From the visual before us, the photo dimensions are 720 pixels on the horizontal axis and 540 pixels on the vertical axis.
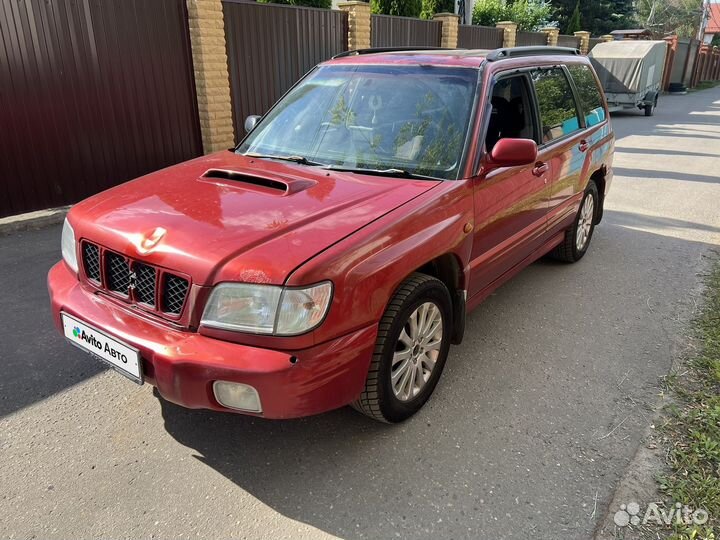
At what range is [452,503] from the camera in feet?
8.03

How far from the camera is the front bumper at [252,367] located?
2.21 m

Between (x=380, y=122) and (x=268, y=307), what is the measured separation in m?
1.65

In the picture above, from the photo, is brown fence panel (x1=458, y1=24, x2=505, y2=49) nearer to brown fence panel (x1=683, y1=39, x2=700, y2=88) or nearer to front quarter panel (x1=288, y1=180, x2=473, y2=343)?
front quarter panel (x1=288, y1=180, x2=473, y2=343)

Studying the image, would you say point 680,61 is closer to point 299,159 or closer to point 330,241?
point 299,159

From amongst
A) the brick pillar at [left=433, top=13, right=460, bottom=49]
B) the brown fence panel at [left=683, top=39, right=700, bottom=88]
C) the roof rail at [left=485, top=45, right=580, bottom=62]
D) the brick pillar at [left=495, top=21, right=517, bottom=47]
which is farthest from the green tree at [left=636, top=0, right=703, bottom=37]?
the roof rail at [left=485, top=45, right=580, bottom=62]

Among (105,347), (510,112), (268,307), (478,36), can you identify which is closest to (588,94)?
(510,112)

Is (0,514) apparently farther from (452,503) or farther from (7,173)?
(7,173)

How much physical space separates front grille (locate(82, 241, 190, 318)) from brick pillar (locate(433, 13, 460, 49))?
12932 millimetres

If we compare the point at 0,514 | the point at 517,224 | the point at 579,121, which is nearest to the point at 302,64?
the point at 579,121

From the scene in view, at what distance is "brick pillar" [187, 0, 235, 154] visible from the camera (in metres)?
7.91

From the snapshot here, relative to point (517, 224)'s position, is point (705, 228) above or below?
below

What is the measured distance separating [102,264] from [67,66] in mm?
5281

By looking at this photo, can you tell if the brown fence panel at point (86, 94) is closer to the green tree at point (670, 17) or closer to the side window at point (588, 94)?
the side window at point (588, 94)

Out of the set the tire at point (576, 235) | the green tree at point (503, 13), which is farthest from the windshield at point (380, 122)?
the green tree at point (503, 13)
